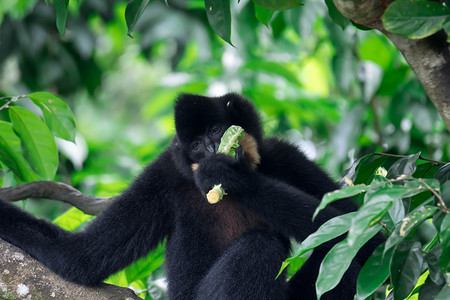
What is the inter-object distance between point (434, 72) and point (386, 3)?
349 millimetres

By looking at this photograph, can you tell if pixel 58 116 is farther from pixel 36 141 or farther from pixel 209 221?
pixel 209 221

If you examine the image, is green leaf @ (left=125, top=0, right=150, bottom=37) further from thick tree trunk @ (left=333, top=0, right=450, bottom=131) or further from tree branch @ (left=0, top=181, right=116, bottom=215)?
tree branch @ (left=0, top=181, right=116, bottom=215)

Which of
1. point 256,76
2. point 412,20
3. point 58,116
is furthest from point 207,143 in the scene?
point 256,76

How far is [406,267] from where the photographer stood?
2.38 m

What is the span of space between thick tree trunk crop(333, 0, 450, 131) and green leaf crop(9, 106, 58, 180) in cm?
240

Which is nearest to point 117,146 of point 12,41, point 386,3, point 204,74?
Result: point 12,41

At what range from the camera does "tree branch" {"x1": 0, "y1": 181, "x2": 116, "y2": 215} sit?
13.5ft

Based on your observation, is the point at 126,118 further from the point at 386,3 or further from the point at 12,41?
the point at 386,3

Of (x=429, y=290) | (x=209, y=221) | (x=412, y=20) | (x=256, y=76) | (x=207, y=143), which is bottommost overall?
(x=256, y=76)

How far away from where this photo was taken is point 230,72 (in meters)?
7.37

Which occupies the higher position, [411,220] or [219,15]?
[219,15]

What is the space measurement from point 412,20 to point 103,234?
2494 millimetres

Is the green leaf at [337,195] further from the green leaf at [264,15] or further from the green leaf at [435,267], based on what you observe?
the green leaf at [264,15]

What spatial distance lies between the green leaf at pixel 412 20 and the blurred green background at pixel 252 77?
7.58 feet
